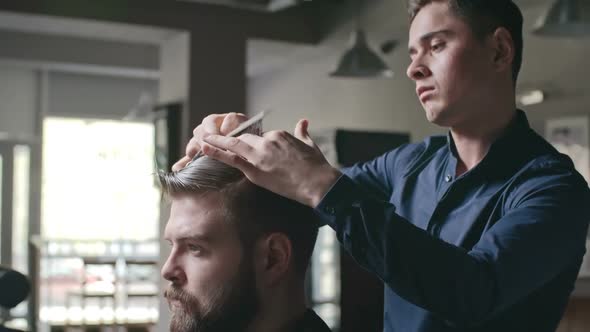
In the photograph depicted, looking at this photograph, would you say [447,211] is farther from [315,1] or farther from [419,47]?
[315,1]

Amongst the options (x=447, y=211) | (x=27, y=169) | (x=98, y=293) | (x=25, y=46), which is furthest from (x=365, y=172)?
(x=27, y=169)

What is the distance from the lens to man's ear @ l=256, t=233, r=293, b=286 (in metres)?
1.50

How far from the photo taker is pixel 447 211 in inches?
58.8

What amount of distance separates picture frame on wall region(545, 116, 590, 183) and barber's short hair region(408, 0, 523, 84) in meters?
4.49

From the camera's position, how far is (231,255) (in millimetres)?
1475

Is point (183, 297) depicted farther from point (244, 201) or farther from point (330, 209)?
point (330, 209)

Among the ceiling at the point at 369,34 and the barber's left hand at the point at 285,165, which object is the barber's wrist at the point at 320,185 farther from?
the ceiling at the point at 369,34

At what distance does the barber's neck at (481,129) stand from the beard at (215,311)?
46cm

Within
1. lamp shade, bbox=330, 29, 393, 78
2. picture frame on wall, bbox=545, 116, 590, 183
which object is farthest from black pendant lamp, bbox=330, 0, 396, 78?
picture frame on wall, bbox=545, 116, 590, 183

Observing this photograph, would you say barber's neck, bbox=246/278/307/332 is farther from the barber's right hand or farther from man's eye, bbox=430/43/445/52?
man's eye, bbox=430/43/445/52

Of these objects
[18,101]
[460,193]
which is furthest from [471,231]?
[18,101]

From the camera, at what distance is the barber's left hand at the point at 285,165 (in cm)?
110

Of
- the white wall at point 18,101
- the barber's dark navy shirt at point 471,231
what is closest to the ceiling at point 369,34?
the white wall at point 18,101

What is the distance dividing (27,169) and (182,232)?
911 cm
